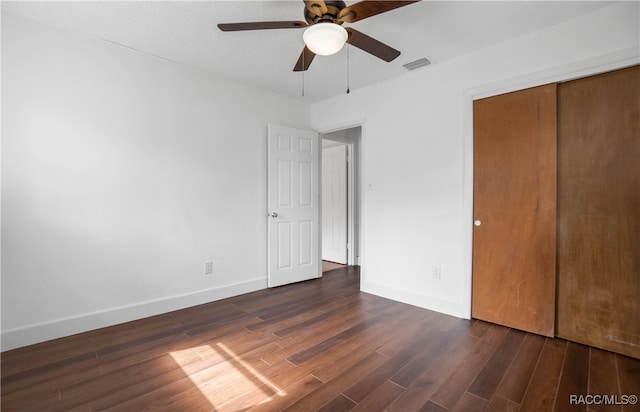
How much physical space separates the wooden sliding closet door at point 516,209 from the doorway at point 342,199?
99.6 inches

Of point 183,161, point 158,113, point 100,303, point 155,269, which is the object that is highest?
point 158,113

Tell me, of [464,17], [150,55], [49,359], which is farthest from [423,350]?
[150,55]

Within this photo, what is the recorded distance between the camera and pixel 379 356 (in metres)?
2.18

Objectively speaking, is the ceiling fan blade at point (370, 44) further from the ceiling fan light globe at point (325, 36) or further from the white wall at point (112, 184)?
the white wall at point (112, 184)

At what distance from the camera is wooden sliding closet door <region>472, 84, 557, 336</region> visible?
2.46m

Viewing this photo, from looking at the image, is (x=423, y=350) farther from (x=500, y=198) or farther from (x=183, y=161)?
(x=183, y=161)

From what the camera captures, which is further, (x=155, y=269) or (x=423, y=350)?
(x=155, y=269)

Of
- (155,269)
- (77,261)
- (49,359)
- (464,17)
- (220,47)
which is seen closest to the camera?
(49,359)

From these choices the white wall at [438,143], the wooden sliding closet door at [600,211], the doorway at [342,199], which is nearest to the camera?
the wooden sliding closet door at [600,211]

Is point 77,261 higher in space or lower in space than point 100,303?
higher

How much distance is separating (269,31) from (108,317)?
2886 millimetres

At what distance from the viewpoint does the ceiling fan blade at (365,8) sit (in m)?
1.61

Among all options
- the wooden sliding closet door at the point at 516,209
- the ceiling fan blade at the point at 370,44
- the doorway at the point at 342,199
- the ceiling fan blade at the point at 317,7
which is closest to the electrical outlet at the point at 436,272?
the wooden sliding closet door at the point at 516,209

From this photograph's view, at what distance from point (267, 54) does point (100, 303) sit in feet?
9.09
